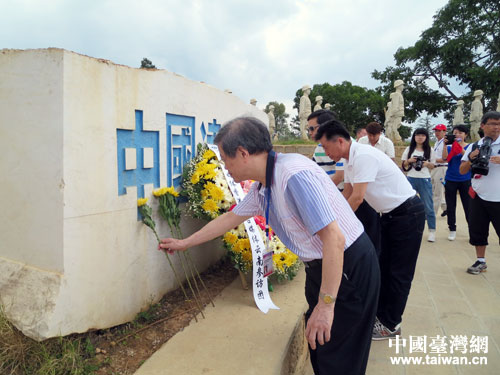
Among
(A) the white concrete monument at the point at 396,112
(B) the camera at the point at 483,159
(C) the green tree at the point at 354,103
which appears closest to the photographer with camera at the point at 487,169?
(B) the camera at the point at 483,159

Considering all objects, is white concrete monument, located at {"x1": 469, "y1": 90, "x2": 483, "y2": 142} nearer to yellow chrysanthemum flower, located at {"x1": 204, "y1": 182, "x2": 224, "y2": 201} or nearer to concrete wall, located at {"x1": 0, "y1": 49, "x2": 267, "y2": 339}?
yellow chrysanthemum flower, located at {"x1": 204, "y1": 182, "x2": 224, "y2": 201}

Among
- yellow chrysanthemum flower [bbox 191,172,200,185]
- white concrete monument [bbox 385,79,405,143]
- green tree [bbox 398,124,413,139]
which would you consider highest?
green tree [bbox 398,124,413,139]

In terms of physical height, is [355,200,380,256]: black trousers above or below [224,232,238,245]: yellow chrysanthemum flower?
above

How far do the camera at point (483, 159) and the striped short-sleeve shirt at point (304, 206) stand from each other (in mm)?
2474

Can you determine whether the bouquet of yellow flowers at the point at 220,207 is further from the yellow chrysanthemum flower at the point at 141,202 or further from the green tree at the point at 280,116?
the green tree at the point at 280,116

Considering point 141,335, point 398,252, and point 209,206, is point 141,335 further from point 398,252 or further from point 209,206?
point 398,252

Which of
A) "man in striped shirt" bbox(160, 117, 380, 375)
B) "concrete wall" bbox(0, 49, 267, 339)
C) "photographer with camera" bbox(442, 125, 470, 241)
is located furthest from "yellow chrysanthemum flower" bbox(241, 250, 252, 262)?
"photographer with camera" bbox(442, 125, 470, 241)

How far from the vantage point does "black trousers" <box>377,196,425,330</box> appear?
7.77ft

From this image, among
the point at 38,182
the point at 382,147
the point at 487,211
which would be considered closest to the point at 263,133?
the point at 38,182

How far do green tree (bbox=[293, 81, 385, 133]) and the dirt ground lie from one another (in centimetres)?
2854

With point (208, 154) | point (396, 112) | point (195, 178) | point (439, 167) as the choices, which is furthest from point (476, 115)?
point (195, 178)

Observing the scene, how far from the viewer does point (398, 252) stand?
2.42 meters

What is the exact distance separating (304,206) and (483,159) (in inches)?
113

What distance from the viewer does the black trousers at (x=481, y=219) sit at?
337cm
